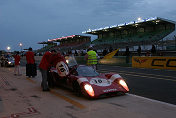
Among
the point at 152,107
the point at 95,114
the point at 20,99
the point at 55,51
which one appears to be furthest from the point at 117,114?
the point at 55,51

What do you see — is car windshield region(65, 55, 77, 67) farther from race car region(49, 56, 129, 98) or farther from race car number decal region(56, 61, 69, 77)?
race car number decal region(56, 61, 69, 77)

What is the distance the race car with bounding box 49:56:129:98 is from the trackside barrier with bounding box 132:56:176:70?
938 centimetres

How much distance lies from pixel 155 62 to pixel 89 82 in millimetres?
11526

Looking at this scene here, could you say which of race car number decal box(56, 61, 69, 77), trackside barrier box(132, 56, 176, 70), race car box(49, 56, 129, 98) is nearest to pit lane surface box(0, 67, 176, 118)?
race car box(49, 56, 129, 98)

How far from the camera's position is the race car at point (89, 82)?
5723 millimetres

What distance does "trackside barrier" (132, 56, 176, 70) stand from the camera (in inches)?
574

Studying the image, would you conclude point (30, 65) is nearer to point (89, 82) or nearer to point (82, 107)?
point (89, 82)

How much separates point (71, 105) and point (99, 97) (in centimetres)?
100

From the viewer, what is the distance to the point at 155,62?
1603 centimetres

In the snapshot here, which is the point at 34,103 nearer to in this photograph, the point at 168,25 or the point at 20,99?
the point at 20,99

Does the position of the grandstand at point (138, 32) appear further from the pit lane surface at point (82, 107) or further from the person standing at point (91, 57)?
the pit lane surface at point (82, 107)

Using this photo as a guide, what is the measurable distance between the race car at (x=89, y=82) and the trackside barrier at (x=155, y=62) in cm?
938

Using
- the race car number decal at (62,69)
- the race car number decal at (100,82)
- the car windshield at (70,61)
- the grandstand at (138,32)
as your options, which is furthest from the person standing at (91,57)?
the grandstand at (138,32)

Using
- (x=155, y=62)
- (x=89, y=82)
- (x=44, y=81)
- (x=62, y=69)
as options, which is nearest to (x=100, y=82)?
(x=89, y=82)
